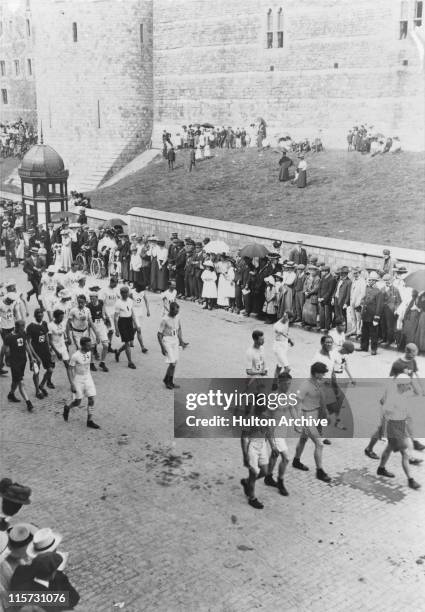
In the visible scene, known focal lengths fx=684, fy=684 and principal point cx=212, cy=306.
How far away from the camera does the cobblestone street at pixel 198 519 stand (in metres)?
5.70

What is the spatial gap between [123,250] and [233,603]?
1277cm

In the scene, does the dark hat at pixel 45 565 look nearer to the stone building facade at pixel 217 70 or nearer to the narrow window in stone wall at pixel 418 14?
the stone building facade at pixel 217 70

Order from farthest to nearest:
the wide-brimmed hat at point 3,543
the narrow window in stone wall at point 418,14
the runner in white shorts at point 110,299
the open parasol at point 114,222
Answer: the narrow window in stone wall at point 418,14 → the open parasol at point 114,222 → the runner in white shorts at point 110,299 → the wide-brimmed hat at point 3,543

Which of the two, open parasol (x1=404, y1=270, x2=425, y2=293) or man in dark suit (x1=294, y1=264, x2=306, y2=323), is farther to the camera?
man in dark suit (x1=294, y1=264, x2=306, y2=323)

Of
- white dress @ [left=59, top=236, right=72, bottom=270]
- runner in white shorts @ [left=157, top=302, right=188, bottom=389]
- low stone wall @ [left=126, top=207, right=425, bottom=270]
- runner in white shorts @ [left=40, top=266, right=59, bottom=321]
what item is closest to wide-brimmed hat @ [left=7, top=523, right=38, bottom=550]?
runner in white shorts @ [left=157, top=302, right=188, bottom=389]

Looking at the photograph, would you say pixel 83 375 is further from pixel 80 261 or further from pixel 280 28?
pixel 280 28

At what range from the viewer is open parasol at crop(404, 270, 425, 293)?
11299 mm

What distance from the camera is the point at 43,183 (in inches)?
736

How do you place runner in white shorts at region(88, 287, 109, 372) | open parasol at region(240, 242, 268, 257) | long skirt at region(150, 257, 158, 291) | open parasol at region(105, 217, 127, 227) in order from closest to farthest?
runner in white shorts at region(88, 287, 109, 372) < open parasol at region(240, 242, 268, 257) < long skirt at region(150, 257, 158, 291) < open parasol at region(105, 217, 127, 227)

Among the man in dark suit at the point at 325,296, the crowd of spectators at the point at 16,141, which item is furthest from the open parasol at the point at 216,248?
the crowd of spectators at the point at 16,141

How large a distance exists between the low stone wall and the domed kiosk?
7.09 feet

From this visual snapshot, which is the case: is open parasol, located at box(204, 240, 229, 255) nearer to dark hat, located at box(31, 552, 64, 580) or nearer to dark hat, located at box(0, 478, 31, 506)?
dark hat, located at box(0, 478, 31, 506)

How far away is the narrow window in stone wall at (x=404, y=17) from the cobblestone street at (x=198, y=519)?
842 inches

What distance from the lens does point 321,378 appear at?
7523mm
